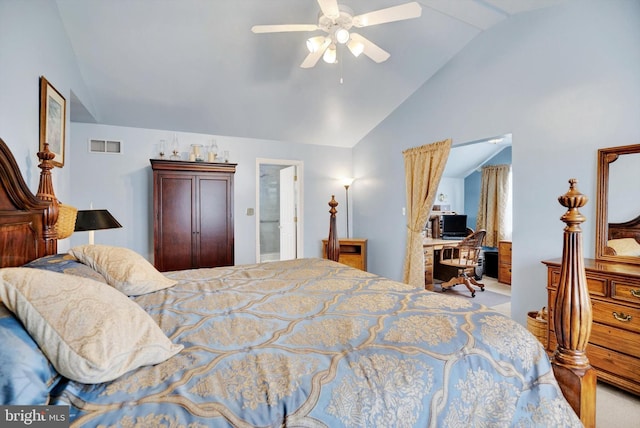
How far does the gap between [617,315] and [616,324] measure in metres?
0.06

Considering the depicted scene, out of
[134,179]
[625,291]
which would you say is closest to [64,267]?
[134,179]

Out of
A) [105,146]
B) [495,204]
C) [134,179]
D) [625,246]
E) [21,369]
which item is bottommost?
[21,369]

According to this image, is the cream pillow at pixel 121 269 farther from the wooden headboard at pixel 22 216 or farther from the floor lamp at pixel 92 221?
the floor lamp at pixel 92 221

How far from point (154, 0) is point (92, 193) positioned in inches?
97.5

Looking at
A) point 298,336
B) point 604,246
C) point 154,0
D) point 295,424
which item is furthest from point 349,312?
point 154,0

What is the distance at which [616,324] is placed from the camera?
2.15 metres

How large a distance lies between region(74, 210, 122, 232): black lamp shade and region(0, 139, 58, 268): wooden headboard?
2.17 ft

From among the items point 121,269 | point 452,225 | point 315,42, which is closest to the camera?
point 121,269

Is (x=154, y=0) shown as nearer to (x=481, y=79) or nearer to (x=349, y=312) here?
(x=349, y=312)

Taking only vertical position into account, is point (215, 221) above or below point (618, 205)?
below

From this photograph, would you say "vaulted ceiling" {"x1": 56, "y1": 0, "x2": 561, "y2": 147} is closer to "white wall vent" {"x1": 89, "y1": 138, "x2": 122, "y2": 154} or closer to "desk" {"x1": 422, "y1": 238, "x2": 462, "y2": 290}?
"white wall vent" {"x1": 89, "y1": 138, "x2": 122, "y2": 154}

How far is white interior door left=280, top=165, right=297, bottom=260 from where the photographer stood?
5.36 metres

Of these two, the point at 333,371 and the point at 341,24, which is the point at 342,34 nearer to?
the point at 341,24

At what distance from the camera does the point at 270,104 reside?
13.7ft
